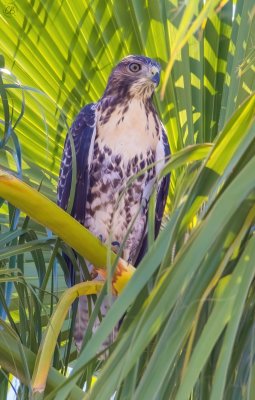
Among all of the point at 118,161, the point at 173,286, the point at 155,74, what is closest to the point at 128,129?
the point at 118,161

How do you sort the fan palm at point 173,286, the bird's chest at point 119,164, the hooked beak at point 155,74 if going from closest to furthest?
1. the fan palm at point 173,286
2. the bird's chest at point 119,164
3. the hooked beak at point 155,74

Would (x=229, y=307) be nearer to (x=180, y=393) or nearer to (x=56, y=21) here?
(x=180, y=393)

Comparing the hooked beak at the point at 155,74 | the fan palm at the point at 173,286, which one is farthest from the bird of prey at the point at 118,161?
the fan palm at the point at 173,286

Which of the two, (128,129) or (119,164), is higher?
(128,129)

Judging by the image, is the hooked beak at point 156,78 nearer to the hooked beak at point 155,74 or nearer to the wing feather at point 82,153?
the hooked beak at point 155,74

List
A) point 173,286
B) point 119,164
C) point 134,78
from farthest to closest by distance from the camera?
1. point 134,78
2. point 119,164
3. point 173,286

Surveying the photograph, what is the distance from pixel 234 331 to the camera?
3.16 feet

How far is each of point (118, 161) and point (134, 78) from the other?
0.42 meters

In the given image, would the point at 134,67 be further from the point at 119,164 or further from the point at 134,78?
the point at 119,164

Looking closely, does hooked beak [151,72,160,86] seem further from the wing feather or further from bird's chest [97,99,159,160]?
the wing feather

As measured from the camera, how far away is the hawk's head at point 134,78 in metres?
3.43

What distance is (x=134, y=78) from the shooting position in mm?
3521

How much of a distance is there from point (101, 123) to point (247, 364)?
224 cm

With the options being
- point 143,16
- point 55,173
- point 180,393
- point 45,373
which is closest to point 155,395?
point 180,393
